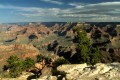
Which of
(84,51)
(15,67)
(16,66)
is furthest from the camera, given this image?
(84,51)

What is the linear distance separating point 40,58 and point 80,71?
80237 mm

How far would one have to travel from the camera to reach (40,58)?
141 meters

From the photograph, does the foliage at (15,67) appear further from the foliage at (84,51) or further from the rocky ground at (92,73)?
the rocky ground at (92,73)

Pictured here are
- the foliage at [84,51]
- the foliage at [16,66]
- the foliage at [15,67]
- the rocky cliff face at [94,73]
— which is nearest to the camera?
the rocky cliff face at [94,73]

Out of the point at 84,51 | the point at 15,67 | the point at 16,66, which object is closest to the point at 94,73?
the point at 84,51

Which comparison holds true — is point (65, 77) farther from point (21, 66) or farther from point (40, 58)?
point (40, 58)

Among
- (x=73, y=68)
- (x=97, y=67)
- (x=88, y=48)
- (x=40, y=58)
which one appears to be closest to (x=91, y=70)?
(x=97, y=67)

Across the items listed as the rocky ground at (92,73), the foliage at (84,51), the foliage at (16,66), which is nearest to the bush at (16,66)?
the foliage at (16,66)

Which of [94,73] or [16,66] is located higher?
[94,73]

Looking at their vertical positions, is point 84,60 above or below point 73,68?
below

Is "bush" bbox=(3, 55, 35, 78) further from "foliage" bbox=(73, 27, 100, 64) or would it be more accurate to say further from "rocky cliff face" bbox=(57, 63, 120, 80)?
"rocky cliff face" bbox=(57, 63, 120, 80)

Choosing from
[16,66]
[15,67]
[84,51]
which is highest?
[84,51]

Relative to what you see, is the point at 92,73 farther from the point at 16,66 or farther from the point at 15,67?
the point at 15,67

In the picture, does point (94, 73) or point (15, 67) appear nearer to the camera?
point (94, 73)
